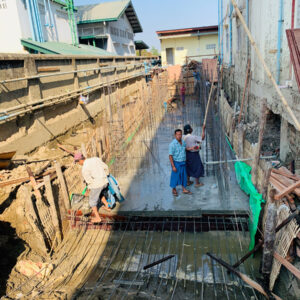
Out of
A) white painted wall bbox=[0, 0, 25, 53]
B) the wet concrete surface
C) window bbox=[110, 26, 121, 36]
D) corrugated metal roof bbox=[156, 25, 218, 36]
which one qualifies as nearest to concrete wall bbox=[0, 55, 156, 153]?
the wet concrete surface

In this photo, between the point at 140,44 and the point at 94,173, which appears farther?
the point at 140,44

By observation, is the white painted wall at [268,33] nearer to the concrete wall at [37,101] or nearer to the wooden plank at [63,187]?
the concrete wall at [37,101]

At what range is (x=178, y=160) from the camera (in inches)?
197

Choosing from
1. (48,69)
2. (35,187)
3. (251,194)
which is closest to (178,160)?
(251,194)

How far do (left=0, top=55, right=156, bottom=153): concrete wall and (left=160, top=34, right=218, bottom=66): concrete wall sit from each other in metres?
12.1

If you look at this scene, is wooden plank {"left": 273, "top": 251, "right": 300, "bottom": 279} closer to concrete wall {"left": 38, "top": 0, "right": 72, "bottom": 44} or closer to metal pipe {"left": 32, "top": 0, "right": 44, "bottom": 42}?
metal pipe {"left": 32, "top": 0, "right": 44, "bottom": 42}

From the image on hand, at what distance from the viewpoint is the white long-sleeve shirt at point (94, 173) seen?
4590 mm

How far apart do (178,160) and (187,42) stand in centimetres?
1728

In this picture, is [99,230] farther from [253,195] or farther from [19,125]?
[19,125]

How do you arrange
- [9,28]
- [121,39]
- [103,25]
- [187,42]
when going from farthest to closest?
[121,39], [187,42], [103,25], [9,28]

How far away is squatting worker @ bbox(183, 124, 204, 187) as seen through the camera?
17.0 feet

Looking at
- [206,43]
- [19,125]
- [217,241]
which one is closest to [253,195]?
[217,241]

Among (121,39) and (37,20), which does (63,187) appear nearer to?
(37,20)

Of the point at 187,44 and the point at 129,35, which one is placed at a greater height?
the point at 129,35
